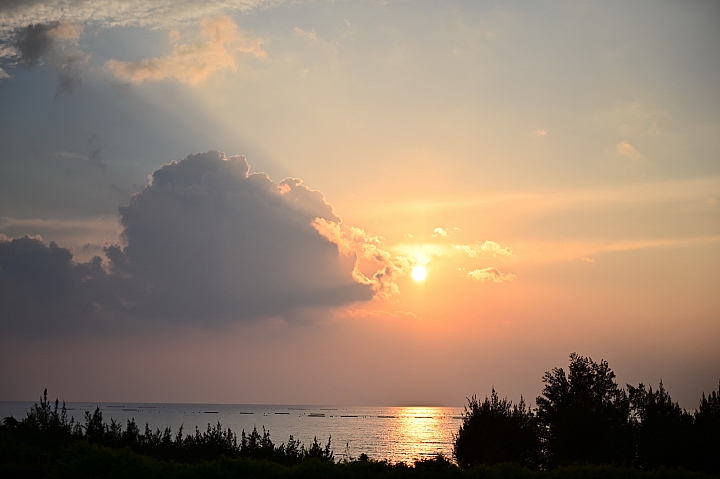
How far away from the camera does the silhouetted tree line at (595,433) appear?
1328 inches

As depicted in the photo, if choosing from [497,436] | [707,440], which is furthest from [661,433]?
[497,436]

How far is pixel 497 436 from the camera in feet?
122

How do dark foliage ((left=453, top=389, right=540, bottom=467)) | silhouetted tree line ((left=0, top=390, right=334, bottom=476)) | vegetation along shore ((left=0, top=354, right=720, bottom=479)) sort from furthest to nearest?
1. dark foliage ((left=453, top=389, right=540, bottom=467))
2. silhouetted tree line ((left=0, top=390, right=334, bottom=476))
3. vegetation along shore ((left=0, top=354, right=720, bottom=479))

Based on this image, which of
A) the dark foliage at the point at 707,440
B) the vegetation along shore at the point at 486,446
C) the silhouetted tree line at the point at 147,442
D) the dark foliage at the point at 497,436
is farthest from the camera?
the dark foliage at the point at 497,436

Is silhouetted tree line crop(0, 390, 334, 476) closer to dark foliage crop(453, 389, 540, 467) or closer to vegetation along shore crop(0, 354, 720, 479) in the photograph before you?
vegetation along shore crop(0, 354, 720, 479)

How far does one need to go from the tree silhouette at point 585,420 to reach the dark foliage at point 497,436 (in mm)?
1388

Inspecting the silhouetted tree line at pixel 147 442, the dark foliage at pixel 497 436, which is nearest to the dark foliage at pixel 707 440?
the dark foliage at pixel 497 436

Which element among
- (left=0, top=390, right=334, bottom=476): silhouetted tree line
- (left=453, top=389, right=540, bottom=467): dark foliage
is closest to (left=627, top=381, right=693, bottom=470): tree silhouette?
(left=453, top=389, right=540, bottom=467): dark foliage

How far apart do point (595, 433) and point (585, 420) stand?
864 millimetres

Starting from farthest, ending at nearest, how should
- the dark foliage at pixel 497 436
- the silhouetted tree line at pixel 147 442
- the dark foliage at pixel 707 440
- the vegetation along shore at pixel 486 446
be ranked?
the dark foliage at pixel 497 436
the dark foliage at pixel 707 440
the silhouetted tree line at pixel 147 442
the vegetation along shore at pixel 486 446

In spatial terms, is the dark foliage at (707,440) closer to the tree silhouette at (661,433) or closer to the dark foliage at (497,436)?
the tree silhouette at (661,433)

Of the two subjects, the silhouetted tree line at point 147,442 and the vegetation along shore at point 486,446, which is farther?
the silhouetted tree line at point 147,442

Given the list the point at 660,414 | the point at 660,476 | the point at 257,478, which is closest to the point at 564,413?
the point at 660,414

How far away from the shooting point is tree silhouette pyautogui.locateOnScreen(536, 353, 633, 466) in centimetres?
3584
